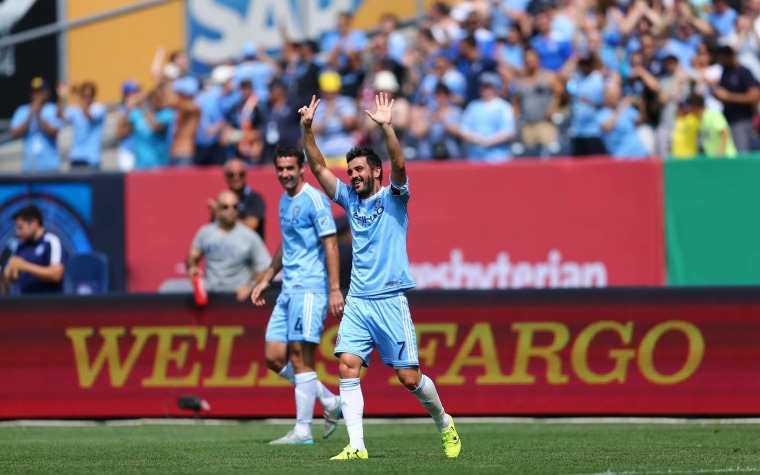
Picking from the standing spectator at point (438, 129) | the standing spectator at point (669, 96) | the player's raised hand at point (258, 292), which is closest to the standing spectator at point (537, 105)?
the standing spectator at point (438, 129)

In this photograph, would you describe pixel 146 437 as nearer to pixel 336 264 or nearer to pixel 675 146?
pixel 336 264

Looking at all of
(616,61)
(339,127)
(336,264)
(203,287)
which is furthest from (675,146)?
(336,264)

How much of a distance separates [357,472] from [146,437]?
4.10 metres

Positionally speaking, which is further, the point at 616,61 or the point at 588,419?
the point at 616,61

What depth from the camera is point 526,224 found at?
1811 centimetres

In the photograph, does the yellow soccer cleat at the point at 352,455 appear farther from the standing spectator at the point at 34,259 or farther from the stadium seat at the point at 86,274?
the stadium seat at the point at 86,274

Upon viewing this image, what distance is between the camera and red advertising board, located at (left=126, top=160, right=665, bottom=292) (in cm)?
1783

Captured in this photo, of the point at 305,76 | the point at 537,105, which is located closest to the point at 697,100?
the point at 537,105

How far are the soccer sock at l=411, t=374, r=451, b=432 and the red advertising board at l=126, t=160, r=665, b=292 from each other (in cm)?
723

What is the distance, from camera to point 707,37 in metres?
20.3

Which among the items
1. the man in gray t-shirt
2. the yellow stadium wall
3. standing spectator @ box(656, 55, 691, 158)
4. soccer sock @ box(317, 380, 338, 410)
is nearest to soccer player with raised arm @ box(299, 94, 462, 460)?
soccer sock @ box(317, 380, 338, 410)

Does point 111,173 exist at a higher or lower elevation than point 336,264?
higher

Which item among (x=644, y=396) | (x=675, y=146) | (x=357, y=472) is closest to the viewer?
(x=357, y=472)

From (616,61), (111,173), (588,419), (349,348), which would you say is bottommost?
(588,419)
